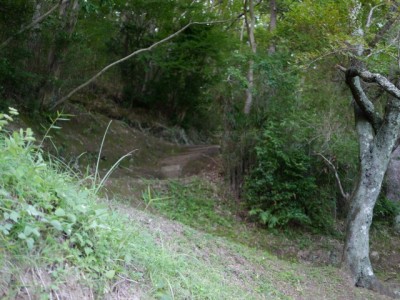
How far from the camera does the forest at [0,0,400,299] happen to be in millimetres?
3818

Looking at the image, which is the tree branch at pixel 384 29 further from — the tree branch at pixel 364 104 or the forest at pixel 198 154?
the tree branch at pixel 364 104

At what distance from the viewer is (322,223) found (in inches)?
525

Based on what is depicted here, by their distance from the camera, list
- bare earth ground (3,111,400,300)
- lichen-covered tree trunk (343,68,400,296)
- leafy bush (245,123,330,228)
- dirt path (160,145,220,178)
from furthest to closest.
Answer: dirt path (160,145,220,178) → leafy bush (245,123,330,228) → lichen-covered tree trunk (343,68,400,296) → bare earth ground (3,111,400,300)

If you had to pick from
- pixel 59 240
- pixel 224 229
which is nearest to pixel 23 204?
pixel 59 240

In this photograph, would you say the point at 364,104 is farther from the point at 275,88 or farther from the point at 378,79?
the point at 275,88

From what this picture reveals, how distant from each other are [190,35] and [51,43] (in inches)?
261

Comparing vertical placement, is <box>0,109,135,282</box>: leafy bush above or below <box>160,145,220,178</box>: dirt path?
above

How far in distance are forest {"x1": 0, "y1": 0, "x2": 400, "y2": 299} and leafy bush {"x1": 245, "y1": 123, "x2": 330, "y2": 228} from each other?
0.13 feet

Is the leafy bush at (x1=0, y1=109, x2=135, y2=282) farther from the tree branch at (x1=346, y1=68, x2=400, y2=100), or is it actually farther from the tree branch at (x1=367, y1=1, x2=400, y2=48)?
the tree branch at (x1=367, y1=1, x2=400, y2=48)

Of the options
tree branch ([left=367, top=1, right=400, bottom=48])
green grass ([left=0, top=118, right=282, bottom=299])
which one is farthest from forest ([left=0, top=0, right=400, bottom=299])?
tree branch ([left=367, top=1, right=400, bottom=48])

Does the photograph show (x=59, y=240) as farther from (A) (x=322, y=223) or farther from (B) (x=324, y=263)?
(A) (x=322, y=223)

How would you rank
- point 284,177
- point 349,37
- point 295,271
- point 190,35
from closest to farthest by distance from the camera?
1. point 295,271
2. point 349,37
3. point 284,177
4. point 190,35

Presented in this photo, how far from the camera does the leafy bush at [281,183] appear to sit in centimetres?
1282

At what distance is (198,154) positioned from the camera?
54.0 ft
